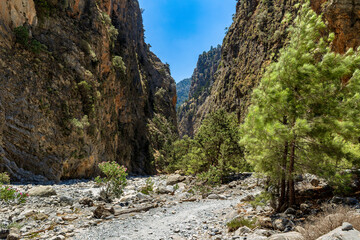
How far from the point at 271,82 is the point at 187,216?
7.25m

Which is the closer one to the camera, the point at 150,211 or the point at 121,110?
the point at 150,211

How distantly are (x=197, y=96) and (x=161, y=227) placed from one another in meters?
137

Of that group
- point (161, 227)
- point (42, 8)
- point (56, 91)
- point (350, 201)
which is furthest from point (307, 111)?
point (42, 8)

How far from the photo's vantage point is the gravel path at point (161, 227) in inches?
276

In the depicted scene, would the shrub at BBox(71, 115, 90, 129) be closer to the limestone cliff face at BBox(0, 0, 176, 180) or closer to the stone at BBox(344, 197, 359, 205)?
the limestone cliff face at BBox(0, 0, 176, 180)

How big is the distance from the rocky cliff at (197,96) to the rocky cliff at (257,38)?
44.2 meters

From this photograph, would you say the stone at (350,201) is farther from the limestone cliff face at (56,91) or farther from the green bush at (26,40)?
the green bush at (26,40)

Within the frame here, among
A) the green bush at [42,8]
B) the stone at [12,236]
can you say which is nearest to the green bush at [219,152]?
the stone at [12,236]

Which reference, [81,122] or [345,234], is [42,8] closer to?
[81,122]

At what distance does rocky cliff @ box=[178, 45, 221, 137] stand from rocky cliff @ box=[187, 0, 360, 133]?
44.2 metres

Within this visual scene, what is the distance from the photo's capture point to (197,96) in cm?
14300

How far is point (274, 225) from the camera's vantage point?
6422 millimetres

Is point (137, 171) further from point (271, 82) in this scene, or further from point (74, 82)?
point (271, 82)

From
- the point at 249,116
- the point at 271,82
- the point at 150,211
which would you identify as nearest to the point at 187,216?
the point at 150,211
